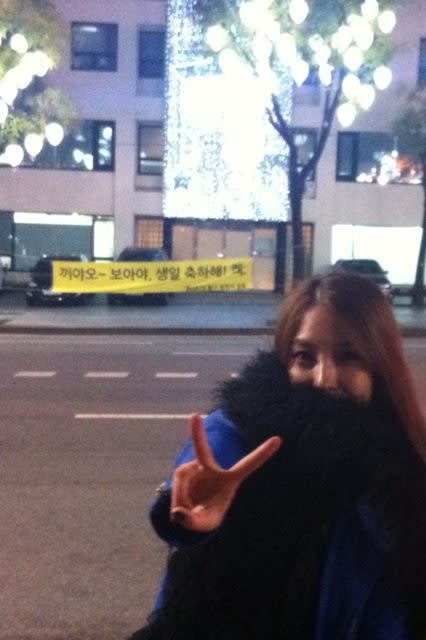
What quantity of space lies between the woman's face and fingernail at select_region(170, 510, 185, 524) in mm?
340

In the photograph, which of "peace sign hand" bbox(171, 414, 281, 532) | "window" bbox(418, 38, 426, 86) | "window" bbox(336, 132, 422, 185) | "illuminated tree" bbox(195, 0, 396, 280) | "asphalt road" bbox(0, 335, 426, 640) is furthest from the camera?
"window" bbox(336, 132, 422, 185)

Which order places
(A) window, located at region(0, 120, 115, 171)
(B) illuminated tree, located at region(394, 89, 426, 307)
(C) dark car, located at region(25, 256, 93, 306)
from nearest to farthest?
(C) dark car, located at region(25, 256, 93, 306) < (B) illuminated tree, located at region(394, 89, 426, 307) < (A) window, located at region(0, 120, 115, 171)

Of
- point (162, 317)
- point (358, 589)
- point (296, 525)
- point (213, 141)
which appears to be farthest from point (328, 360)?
point (213, 141)

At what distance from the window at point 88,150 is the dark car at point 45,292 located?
7386 mm

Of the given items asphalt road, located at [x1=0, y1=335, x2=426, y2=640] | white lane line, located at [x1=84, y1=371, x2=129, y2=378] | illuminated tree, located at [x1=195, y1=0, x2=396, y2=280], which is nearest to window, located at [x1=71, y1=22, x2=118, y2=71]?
illuminated tree, located at [x1=195, y1=0, x2=396, y2=280]

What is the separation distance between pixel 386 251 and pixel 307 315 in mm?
34560

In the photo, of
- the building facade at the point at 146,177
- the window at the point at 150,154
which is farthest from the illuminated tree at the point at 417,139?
the window at the point at 150,154

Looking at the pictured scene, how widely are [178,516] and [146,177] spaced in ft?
111

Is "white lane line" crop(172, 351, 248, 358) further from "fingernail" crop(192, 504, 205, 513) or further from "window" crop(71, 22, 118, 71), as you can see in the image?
"window" crop(71, 22, 118, 71)

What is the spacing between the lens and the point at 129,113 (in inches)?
1383

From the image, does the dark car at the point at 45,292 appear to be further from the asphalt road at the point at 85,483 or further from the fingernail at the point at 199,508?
the fingernail at the point at 199,508

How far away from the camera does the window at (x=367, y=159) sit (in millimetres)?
35312

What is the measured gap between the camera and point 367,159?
35500 mm

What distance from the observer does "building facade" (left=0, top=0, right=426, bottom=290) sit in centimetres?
3475
